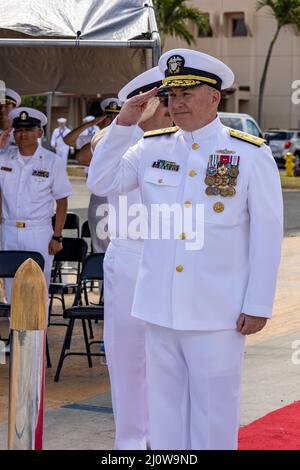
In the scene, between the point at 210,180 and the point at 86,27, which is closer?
the point at 210,180

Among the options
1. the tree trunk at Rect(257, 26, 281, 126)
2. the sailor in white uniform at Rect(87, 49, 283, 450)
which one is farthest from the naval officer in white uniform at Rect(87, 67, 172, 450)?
the tree trunk at Rect(257, 26, 281, 126)

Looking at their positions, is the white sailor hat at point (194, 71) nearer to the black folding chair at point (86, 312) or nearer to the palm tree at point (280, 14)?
the black folding chair at point (86, 312)

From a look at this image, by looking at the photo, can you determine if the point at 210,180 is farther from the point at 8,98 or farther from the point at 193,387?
the point at 8,98

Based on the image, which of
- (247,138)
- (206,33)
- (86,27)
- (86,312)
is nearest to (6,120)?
(86,27)

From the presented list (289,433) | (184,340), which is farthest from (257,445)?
(184,340)

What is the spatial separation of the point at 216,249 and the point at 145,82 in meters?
1.27

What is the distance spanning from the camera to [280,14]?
49312mm

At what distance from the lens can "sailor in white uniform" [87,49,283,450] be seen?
178 inches

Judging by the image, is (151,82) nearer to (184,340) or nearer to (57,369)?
(184,340)

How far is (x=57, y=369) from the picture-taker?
780 centimetres

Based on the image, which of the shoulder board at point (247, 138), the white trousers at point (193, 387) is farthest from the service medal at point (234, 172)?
the white trousers at point (193, 387)

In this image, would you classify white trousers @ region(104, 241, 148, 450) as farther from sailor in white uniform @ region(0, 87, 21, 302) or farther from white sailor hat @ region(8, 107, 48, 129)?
sailor in white uniform @ region(0, 87, 21, 302)

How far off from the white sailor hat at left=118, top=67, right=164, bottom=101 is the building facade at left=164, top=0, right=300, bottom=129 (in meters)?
47.6

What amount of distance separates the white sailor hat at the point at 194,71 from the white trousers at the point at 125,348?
1.21 metres
